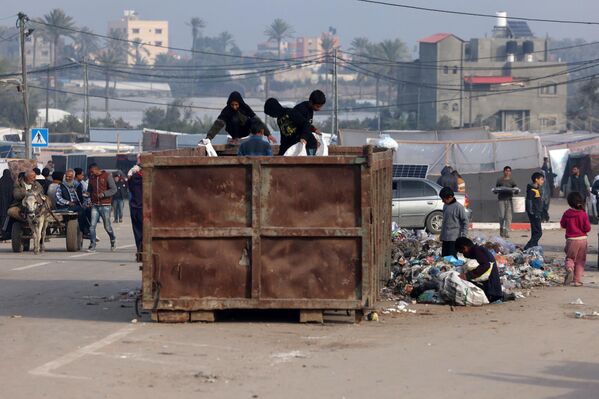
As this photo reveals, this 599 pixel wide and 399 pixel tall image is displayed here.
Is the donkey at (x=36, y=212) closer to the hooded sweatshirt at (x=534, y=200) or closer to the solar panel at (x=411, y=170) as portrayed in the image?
the hooded sweatshirt at (x=534, y=200)

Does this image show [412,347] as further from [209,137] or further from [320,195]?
[209,137]

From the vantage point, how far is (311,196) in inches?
465

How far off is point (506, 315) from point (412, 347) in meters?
2.82

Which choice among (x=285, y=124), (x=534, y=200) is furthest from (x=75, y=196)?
(x=285, y=124)

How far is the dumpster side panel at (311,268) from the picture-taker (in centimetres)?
1180

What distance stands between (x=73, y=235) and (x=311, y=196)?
42.6ft

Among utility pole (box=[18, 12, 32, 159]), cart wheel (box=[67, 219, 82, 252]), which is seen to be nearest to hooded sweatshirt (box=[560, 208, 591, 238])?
cart wheel (box=[67, 219, 82, 252])

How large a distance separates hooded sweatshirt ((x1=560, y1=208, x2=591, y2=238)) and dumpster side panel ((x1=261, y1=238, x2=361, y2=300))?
6.19 metres

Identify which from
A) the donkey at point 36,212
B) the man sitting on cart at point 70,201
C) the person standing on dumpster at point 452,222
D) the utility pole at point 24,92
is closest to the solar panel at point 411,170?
the utility pole at point 24,92

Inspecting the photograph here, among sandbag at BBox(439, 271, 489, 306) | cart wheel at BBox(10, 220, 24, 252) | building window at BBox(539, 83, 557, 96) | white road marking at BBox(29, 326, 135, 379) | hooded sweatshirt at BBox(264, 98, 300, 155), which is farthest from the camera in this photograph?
building window at BBox(539, 83, 557, 96)

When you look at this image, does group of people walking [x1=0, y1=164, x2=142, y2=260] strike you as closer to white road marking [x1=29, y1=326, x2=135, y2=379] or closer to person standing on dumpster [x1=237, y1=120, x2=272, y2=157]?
person standing on dumpster [x1=237, y1=120, x2=272, y2=157]

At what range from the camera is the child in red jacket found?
664 inches

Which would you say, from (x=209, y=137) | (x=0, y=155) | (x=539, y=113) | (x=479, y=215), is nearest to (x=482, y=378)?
(x=209, y=137)

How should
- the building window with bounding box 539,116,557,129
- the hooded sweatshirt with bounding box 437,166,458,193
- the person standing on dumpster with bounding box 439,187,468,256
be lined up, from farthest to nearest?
the building window with bounding box 539,116,557,129
the hooded sweatshirt with bounding box 437,166,458,193
the person standing on dumpster with bounding box 439,187,468,256
